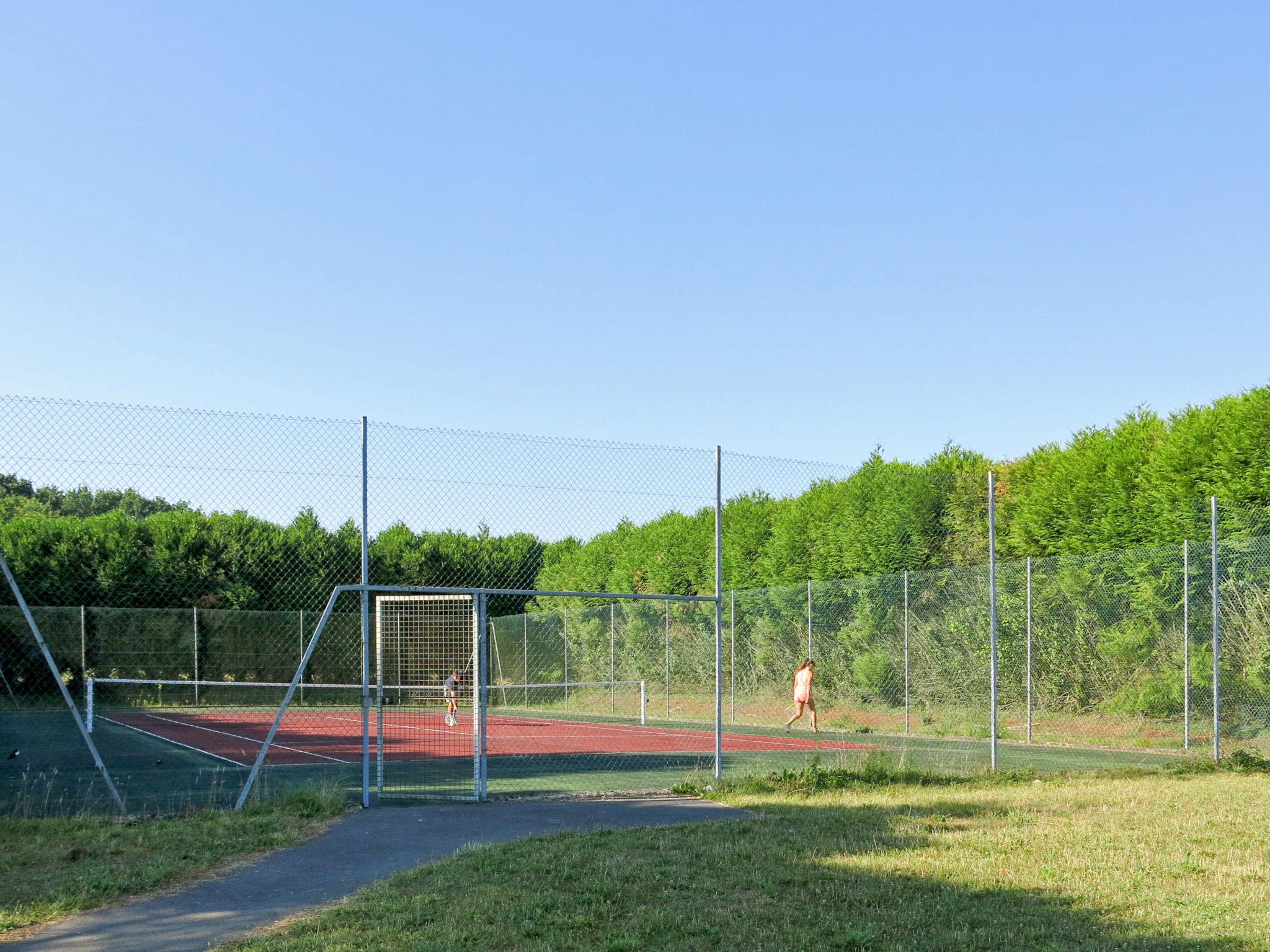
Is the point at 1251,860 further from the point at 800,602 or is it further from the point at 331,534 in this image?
the point at 800,602

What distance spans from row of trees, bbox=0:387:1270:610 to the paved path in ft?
8.09

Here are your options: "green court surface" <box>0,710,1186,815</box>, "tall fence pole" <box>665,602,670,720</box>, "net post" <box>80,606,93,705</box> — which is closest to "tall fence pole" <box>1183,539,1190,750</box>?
"green court surface" <box>0,710,1186,815</box>

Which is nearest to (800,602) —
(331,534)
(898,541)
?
(898,541)

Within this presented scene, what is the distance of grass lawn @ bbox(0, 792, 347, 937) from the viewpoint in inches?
265

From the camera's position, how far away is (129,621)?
54.1 feet

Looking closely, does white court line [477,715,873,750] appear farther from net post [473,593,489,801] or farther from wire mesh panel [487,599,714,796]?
net post [473,593,489,801]

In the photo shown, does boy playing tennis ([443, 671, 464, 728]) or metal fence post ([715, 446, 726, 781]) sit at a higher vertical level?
metal fence post ([715, 446, 726, 781])

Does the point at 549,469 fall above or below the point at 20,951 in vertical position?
above

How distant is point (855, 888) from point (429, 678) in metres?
9.07

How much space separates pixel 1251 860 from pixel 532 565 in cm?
683

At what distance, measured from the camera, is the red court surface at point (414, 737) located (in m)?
17.3

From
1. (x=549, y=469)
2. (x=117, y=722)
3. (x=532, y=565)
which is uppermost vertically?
(x=549, y=469)

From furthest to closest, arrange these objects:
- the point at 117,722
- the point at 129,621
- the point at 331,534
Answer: the point at 117,722 → the point at 129,621 → the point at 331,534

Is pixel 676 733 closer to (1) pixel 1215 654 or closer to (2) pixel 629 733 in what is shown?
(2) pixel 629 733
